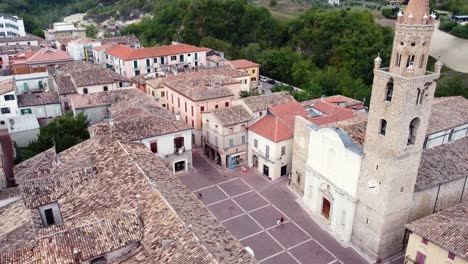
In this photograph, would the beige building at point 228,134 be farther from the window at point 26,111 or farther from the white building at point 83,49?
the white building at point 83,49

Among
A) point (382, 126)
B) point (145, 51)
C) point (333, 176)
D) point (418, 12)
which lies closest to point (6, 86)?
point (145, 51)

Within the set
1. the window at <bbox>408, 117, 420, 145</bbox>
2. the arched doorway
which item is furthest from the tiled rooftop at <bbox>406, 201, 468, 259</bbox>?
the arched doorway

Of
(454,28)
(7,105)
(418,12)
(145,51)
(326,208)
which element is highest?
(418,12)

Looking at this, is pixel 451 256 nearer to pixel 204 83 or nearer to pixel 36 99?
pixel 204 83

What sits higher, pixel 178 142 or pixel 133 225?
pixel 133 225

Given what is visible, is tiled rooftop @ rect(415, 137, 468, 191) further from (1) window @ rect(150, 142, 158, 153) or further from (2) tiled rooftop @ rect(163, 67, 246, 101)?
(2) tiled rooftop @ rect(163, 67, 246, 101)

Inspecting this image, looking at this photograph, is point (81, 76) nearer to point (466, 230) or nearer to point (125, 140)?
point (125, 140)
